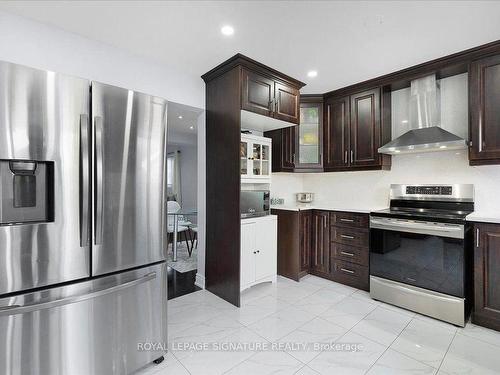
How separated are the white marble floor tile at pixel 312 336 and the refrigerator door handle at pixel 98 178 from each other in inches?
64.4

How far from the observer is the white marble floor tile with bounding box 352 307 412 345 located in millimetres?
2111

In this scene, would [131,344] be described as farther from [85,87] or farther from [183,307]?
[85,87]

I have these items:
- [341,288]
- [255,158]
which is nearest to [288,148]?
[255,158]

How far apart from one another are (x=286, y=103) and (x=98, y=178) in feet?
7.57

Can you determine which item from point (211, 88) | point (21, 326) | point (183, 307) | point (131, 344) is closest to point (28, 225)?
point (21, 326)

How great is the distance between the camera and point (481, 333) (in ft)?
7.10

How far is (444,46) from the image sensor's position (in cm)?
232

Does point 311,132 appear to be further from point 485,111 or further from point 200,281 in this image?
point 200,281

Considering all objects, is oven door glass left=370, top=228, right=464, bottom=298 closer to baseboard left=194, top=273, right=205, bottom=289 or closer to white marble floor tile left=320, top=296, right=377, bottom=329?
white marble floor tile left=320, top=296, right=377, bottom=329

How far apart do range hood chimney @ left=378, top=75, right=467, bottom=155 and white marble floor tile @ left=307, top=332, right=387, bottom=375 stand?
6.58 ft

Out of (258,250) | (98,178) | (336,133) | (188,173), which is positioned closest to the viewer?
(98,178)

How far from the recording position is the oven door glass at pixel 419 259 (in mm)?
2299

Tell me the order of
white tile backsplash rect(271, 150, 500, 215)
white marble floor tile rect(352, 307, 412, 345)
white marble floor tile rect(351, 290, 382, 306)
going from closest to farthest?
white marble floor tile rect(352, 307, 412, 345)
white tile backsplash rect(271, 150, 500, 215)
white marble floor tile rect(351, 290, 382, 306)

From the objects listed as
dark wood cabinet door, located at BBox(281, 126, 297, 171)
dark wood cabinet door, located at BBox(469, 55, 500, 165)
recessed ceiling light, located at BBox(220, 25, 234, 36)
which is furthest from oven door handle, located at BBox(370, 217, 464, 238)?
recessed ceiling light, located at BBox(220, 25, 234, 36)
